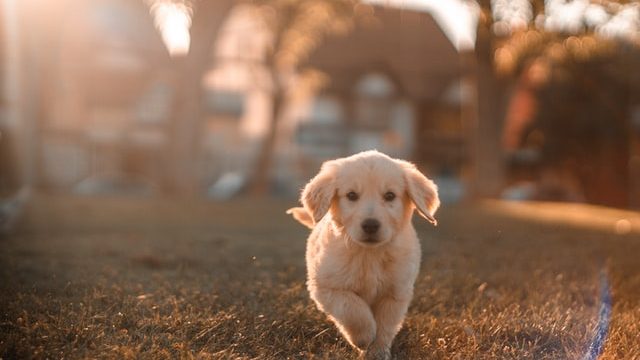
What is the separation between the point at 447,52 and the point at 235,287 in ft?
149

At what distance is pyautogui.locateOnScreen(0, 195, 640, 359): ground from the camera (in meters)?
4.56

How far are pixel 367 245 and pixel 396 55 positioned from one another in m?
44.8

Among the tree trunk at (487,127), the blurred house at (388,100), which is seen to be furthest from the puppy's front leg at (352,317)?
the blurred house at (388,100)

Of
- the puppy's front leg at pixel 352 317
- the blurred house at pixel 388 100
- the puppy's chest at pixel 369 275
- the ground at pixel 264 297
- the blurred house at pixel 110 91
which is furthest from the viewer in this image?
the blurred house at pixel 388 100

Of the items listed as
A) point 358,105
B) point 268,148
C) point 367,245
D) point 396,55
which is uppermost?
point 396,55

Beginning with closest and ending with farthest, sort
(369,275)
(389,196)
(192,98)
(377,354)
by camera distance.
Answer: (377,354) < (369,275) < (389,196) < (192,98)

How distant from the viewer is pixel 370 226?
15.9ft

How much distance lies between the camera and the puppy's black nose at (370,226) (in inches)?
191

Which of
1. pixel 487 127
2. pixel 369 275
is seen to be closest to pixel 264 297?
pixel 369 275

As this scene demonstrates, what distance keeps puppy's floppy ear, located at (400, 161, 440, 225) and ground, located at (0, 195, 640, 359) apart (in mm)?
741

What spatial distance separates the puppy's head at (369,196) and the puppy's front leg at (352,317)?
1.14 feet

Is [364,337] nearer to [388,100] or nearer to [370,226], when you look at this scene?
[370,226]

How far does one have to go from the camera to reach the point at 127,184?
110 feet

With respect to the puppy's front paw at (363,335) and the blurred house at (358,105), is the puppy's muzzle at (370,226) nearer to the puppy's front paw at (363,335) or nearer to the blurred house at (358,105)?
the puppy's front paw at (363,335)
